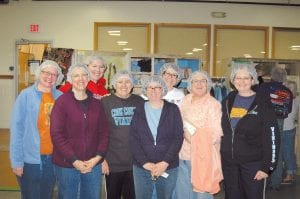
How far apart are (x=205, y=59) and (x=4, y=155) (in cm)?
540

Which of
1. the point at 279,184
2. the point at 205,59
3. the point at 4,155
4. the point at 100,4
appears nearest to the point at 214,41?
the point at 205,59

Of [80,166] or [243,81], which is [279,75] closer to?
[243,81]

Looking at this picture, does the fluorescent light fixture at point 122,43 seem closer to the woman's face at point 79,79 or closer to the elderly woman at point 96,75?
the elderly woman at point 96,75

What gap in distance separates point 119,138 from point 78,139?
42 centimetres

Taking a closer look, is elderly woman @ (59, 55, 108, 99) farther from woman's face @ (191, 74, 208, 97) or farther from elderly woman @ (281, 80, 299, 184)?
elderly woman @ (281, 80, 299, 184)

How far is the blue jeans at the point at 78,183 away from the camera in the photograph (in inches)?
107

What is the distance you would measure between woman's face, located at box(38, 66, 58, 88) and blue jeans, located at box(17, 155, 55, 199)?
587 millimetres

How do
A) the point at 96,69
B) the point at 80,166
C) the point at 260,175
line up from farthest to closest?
the point at 96,69 < the point at 260,175 < the point at 80,166

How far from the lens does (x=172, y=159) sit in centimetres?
288

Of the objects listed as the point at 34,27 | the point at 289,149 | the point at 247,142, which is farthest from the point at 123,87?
the point at 34,27

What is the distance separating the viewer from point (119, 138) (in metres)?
2.99

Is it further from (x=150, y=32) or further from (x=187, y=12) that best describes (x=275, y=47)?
(x=150, y=32)

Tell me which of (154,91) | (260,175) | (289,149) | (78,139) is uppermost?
(154,91)

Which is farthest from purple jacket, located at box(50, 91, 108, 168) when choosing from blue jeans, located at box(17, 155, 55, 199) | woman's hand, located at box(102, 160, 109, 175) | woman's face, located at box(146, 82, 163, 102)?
woman's face, located at box(146, 82, 163, 102)
